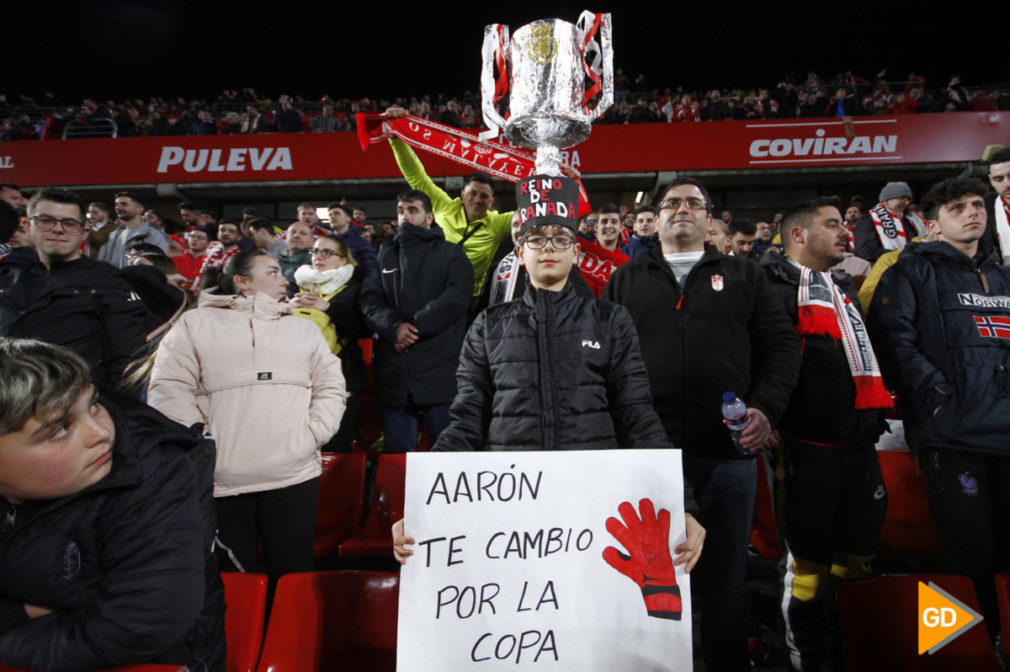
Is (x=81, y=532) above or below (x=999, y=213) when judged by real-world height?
below

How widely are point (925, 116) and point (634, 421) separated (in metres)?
15.6

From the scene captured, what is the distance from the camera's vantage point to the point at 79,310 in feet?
9.30

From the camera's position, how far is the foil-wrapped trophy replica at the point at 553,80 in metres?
3.32

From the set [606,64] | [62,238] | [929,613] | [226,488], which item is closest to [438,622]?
[226,488]

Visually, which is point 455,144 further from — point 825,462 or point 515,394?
point 825,462

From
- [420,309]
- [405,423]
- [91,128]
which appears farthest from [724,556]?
[91,128]

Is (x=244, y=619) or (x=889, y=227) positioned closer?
(x=244, y=619)

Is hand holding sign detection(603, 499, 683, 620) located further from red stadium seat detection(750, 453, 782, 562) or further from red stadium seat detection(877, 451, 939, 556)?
red stadium seat detection(877, 451, 939, 556)

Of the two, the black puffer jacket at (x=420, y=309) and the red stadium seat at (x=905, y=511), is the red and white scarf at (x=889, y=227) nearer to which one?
the red stadium seat at (x=905, y=511)

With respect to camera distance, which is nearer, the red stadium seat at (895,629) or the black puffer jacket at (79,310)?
the red stadium seat at (895,629)

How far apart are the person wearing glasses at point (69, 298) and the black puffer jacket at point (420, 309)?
126cm

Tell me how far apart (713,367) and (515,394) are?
2.76 ft

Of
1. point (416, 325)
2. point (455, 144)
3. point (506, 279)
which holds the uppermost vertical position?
point (455, 144)

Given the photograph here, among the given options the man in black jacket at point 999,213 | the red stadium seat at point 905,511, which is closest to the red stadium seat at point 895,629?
the red stadium seat at point 905,511
